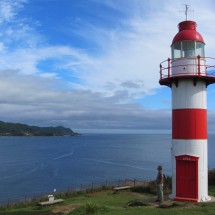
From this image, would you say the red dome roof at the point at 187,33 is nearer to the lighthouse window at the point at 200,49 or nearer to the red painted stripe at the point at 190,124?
the lighthouse window at the point at 200,49

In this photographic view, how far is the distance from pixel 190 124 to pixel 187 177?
227 centimetres

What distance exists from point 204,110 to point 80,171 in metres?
54.2

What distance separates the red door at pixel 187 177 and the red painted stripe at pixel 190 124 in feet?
3.12

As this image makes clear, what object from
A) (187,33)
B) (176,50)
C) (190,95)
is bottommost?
(190,95)

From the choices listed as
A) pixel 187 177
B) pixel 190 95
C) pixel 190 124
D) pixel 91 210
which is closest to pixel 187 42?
pixel 190 95

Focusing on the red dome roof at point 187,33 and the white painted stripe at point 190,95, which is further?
the white painted stripe at point 190,95

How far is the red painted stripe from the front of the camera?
49.3 feet

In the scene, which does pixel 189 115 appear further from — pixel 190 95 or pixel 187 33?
pixel 187 33

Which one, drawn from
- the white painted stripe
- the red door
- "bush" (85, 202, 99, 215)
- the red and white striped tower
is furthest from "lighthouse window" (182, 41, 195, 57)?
"bush" (85, 202, 99, 215)

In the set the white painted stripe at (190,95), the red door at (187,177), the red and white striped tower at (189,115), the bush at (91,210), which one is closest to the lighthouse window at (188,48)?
the red and white striped tower at (189,115)

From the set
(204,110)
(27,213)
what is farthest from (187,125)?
(27,213)

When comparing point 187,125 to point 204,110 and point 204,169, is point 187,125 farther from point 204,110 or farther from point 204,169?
point 204,169

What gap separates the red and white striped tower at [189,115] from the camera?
14953 millimetres

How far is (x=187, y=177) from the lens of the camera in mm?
14977
